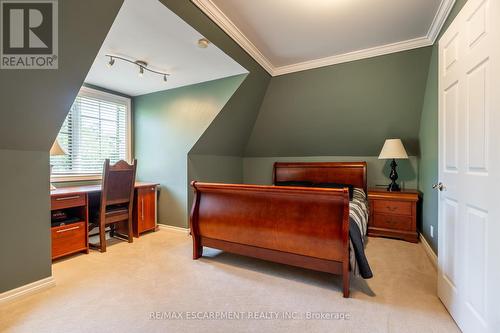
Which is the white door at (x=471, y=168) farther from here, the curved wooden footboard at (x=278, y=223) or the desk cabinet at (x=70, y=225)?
the desk cabinet at (x=70, y=225)

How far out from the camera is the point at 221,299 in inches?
71.6

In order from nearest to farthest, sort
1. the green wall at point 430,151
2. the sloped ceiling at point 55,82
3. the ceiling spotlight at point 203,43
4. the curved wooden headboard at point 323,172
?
the sloped ceiling at point 55,82 → the ceiling spotlight at point 203,43 → the green wall at point 430,151 → the curved wooden headboard at point 323,172

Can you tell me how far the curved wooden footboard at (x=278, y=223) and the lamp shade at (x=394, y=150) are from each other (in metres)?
1.84

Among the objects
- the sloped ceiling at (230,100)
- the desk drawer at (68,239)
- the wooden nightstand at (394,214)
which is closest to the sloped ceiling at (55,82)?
the sloped ceiling at (230,100)

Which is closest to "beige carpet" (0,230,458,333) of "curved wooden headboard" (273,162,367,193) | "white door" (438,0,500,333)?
"white door" (438,0,500,333)

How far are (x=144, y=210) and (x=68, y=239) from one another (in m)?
0.99

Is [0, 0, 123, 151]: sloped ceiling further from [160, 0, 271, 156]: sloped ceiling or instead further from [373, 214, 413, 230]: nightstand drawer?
[373, 214, 413, 230]: nightstand drawer

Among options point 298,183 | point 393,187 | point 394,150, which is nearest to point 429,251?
point 393,187

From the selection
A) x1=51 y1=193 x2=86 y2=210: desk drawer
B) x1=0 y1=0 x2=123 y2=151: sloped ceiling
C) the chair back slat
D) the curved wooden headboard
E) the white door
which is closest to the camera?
the white door

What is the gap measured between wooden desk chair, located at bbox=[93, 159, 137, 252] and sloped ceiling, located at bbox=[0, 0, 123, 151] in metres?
0.87

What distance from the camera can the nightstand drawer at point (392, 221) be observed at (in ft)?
10.3

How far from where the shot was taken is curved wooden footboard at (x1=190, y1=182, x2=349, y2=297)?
1.87m

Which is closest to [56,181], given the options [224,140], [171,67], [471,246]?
[171,67]

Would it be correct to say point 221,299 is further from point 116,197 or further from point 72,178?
point 72,178
